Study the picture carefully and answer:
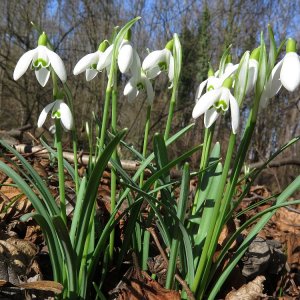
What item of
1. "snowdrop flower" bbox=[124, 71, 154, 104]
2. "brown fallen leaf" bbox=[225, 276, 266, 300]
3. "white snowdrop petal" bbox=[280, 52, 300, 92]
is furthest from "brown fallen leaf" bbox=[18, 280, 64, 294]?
"white snowdrop petal" bbox=[280, 52, 300, 92]

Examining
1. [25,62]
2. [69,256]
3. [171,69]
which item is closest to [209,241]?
[69,256]

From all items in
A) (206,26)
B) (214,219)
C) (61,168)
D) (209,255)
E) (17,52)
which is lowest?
(209,255)

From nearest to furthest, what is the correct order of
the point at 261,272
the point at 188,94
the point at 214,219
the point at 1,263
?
the point at 214,219 → the point at 1,263 → the point at 261,272 → the point at 188,94

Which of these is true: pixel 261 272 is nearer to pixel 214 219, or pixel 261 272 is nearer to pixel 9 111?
pixel 214 219

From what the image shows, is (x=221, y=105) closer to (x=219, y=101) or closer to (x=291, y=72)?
(x=219, y=101)

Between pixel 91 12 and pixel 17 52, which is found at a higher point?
pixel 91 12

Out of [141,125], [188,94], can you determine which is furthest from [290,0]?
[141,125]

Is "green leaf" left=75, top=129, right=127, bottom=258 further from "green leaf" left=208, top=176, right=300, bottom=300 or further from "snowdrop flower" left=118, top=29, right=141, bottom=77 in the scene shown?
"green leaf" left=208, top=176, right=300, bottom=300
